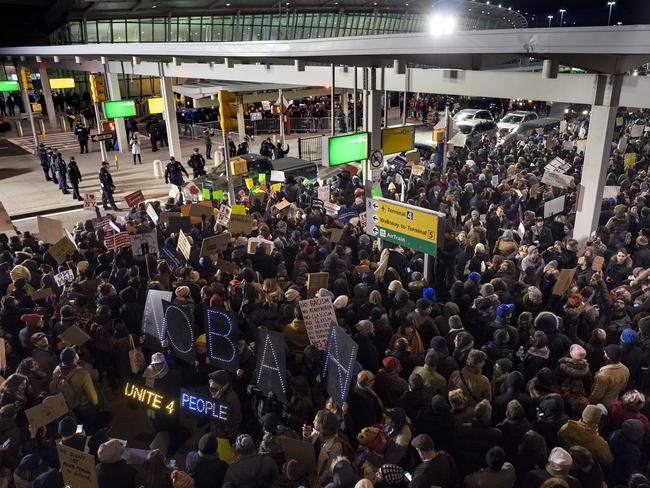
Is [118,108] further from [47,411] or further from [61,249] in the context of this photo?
[47,411]

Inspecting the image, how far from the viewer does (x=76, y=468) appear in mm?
4656

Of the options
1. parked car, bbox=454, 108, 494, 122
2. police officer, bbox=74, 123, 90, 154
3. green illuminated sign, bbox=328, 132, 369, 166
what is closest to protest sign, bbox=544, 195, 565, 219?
green illuminated sign, bbox=328, 132, 369, 166

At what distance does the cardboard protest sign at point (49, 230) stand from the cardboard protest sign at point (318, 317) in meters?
6.45

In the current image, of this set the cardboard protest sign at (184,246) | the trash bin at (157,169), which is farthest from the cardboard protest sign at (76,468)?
the trash bin at (157,169)

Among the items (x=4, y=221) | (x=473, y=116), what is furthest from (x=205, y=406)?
(x=473, y=116)

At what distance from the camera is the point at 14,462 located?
18.0 ft

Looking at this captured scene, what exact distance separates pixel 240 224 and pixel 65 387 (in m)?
5.13

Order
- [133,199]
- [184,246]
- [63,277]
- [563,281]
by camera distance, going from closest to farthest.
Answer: [563,281] → [63,277] → [184,246] → [133,199]

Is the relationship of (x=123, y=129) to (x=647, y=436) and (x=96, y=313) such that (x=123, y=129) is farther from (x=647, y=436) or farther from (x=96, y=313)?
(x=647, y=436)

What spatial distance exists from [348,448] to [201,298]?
3.65 meters

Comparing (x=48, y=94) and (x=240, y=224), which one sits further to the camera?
(x=48, y=94)

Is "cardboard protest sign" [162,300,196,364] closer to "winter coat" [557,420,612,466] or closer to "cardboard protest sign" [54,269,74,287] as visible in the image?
"cardboard protest sign" [54,269,74,287]

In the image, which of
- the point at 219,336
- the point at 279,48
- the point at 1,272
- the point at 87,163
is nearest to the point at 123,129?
the point at 87,163

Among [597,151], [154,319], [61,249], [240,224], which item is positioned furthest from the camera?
[240,224]
